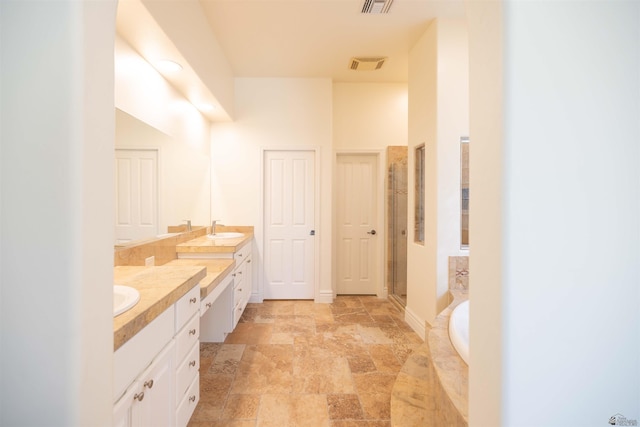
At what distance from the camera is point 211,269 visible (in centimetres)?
233

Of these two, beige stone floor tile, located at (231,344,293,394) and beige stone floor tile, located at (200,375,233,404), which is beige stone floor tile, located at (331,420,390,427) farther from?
beige stone floor tile, located at (200,375,233,404)

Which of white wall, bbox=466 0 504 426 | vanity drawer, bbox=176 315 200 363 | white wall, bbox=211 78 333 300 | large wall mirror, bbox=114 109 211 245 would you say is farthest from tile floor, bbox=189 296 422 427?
white wall, bbox=466 0 504 426

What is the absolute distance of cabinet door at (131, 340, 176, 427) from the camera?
43.1 inches

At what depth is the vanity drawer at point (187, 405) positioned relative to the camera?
1.43 m

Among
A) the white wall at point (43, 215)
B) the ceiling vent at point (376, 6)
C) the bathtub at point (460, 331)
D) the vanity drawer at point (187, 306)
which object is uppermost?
the ceiling vent at point (376, 6)

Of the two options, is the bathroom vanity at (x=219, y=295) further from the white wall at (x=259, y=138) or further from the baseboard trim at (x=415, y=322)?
the baseboard trim at (x=415, y=322)

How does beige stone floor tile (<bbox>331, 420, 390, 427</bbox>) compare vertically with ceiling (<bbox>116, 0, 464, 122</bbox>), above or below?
below

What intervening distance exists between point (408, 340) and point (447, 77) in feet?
8.24

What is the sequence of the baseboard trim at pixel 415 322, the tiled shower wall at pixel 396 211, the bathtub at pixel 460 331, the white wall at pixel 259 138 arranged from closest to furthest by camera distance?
the bathtub at pixel 460 331
the baseboard trim at pixel 415 322
the white wall at pixel 259 138
the tiled shower wall at pixel 396 211

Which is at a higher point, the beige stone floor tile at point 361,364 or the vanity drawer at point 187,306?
the vanity drawer at point 187,306

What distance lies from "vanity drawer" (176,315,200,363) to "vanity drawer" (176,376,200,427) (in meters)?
0.22

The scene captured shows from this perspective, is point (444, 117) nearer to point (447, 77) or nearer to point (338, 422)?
point (447, 77)

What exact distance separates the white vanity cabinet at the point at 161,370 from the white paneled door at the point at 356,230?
113 inches

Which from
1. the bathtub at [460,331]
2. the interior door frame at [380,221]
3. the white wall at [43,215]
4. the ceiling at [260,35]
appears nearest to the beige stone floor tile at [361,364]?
the bathtub at [460,331]
